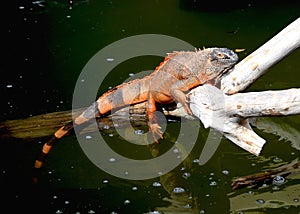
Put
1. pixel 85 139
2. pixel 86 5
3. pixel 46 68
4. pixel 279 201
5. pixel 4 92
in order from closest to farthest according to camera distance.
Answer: pixel 279 201 → pixel 85 139 → pixel 4 92 → pixel 46 68 → pixel 86 5

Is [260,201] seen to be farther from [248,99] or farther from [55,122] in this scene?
[55,122]

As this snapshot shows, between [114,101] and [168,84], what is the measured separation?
34cm

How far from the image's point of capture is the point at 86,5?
5734 millimetres

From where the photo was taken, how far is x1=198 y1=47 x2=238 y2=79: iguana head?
2953 millimetres

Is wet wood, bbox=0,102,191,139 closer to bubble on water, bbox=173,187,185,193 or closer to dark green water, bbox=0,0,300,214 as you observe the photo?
dark green water, bbox=0,0,300,214

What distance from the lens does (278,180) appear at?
3.21m

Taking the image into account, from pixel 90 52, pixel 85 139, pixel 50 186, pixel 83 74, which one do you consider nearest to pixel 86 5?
pixel 90 52

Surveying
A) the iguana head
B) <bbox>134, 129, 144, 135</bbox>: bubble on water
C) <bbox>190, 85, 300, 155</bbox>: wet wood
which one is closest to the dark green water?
<bbox>134, 129, 144, 135</bbox>: bubble on water

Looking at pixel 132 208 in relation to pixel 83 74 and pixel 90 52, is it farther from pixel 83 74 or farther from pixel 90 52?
pixel 90 52

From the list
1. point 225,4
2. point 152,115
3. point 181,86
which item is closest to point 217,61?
point 181,86

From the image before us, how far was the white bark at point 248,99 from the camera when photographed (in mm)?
2613

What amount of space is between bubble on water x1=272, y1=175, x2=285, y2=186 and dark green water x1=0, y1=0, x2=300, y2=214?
41 millimetres

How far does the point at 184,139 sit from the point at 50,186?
0.88m

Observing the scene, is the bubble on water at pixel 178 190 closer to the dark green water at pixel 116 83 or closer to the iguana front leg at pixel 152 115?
the dark green water at pixel 116 83
